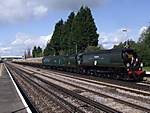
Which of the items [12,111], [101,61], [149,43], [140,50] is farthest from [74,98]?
[149,43]

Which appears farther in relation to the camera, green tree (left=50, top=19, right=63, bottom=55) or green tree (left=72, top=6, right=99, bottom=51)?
green tree (left=50, top=19, right=63, bottom=55)

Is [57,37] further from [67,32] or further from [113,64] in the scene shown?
[113,64]

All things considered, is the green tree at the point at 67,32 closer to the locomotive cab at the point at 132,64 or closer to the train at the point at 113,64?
the train at the point at 113,64

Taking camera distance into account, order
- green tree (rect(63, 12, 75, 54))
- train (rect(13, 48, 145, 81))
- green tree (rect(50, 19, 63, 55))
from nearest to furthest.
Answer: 1. train (rect(13, 48, 145, 81))
2. green tree (rect(63, 12, 75, 54))
3. green tree (rect(50, 19, 63, 55))

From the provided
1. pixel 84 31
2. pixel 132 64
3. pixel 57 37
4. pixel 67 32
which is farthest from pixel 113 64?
pixel 57 37

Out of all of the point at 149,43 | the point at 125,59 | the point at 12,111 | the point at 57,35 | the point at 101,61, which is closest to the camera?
the point at 12,111

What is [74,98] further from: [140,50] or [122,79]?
[140,50]

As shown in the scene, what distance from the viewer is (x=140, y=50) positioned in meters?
60.9

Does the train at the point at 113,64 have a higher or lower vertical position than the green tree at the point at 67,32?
lower

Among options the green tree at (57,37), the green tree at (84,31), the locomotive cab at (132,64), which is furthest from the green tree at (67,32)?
the locomotive cab at (132,64)

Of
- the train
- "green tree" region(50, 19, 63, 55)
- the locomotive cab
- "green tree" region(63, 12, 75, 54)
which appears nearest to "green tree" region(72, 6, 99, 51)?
"green tree" region(63, 12, 75, 54)

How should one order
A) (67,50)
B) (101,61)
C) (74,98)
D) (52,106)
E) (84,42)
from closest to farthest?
(52,106) → (74,98) → (101,61) → (84,42) → (67,50)

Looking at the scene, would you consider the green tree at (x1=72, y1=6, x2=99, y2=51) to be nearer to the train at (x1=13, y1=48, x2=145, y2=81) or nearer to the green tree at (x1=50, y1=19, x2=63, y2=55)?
the green tree at (x1=50, y1=19, x2=63, y2=55)

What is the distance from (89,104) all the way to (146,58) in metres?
46.9
